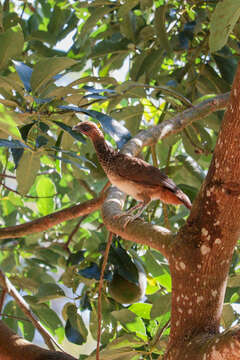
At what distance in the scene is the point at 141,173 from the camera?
6.24 feet

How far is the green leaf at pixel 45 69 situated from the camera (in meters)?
1.68

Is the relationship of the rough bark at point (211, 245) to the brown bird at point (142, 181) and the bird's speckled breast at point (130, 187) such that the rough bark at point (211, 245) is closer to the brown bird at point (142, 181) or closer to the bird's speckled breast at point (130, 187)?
the brown bird at point (142, 181)

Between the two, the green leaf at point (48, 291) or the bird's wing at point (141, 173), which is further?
the green leaf at point (48, 291)

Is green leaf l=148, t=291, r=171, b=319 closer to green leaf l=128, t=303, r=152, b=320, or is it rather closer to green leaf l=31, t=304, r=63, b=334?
green leaf l=128, t=303, r=152, b=320

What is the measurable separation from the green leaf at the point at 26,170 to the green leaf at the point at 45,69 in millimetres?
375

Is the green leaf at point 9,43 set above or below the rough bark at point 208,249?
above

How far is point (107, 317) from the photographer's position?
225cm

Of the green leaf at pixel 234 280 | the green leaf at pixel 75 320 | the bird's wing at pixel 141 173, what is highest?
the bird's wing at pixel 141 173

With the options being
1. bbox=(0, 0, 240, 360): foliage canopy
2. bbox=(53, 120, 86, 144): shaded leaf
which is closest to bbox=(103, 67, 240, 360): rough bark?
bbox=(0, 0, 240, 360): foliage canopy

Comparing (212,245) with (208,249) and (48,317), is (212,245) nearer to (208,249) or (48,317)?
(208,249)

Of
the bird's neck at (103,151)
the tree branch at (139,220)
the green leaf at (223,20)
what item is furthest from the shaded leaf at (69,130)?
the green leaf at (223,20)

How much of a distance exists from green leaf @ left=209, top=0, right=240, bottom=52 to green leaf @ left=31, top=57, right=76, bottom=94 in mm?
568

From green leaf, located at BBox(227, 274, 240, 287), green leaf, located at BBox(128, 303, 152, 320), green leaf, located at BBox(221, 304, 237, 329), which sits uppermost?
green leaf, located at BBox(227, 274, 240, 287)

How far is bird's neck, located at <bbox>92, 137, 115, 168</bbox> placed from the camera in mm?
2098
